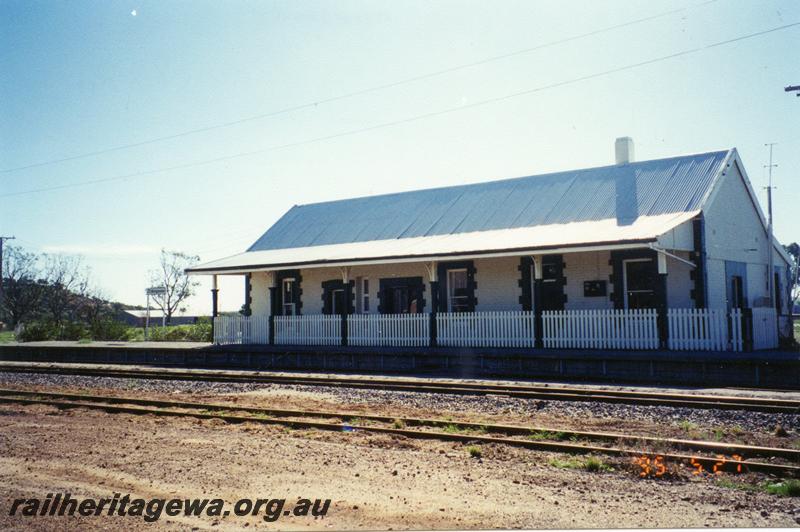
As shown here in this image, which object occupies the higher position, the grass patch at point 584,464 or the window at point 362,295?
the window at point 362,295

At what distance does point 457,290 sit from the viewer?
A: 22.3 meters

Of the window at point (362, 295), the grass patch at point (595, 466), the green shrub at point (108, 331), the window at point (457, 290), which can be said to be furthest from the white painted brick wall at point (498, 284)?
the green shrub at point (108, 331)

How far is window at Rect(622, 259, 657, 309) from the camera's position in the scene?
18656mm

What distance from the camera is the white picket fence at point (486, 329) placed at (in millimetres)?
18875

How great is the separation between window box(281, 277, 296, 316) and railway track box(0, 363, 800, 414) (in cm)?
673

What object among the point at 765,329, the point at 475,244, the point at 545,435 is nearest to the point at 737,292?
the point at 765,329

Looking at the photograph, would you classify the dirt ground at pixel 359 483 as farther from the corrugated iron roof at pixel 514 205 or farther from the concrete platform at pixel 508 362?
the corrugated iron roof at pixel 514 205

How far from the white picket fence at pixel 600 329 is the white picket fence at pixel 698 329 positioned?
0.43 metres

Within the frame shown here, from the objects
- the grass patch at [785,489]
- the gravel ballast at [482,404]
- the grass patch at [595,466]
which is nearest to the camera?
the grass patch at [785,489]

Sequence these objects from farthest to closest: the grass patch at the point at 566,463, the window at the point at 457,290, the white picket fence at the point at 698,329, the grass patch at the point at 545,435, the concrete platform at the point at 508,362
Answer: the window at the point at 457,290 → the white picket fence at the point at 698,329 → the concrete platform at the point at 508,362 → the grass patch at the point at 545,435 → the grass patch at the point at 566,463

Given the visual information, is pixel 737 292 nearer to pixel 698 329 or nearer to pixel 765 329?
pixel 765 329

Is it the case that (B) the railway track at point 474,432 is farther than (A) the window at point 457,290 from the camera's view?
No

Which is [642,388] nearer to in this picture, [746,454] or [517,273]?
[746,454]

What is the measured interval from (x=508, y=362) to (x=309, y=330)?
8.32 meters
